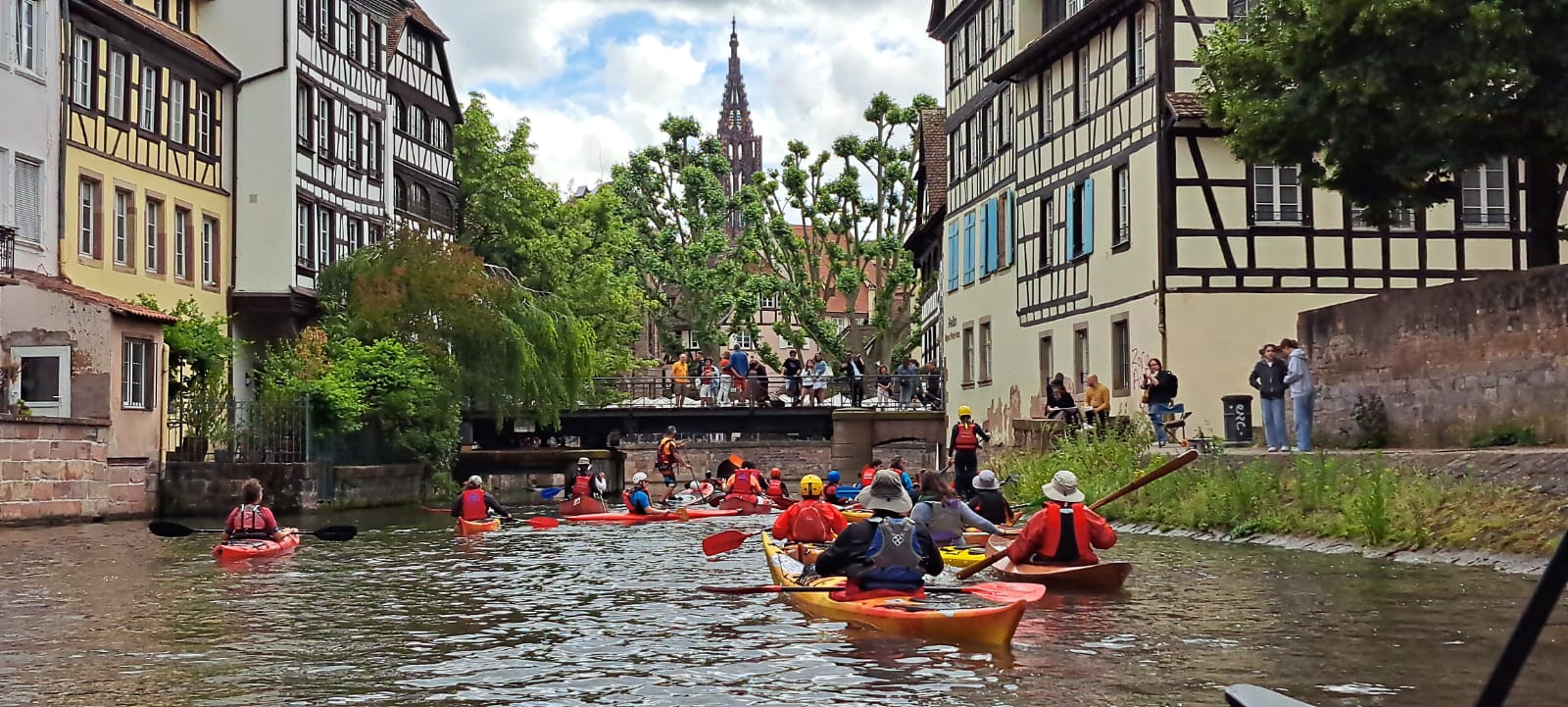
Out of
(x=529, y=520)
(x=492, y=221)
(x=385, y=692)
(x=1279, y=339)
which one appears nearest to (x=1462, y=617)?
(x=385, y=692)

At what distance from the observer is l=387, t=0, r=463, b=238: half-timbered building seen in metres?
49.7

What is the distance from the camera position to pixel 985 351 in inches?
1681

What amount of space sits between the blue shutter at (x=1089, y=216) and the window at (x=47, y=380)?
17736 millimetres

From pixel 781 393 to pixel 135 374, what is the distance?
2515 cm

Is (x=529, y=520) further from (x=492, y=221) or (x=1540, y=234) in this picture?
(x=492, y=221)

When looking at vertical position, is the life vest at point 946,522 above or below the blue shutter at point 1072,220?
below

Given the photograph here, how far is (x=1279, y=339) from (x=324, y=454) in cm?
1781

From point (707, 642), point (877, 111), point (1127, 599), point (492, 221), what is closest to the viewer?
point (707, 642)

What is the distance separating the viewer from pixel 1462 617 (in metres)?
13.2

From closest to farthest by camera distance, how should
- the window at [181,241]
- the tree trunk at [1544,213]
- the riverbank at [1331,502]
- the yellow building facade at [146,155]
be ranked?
the riverbank at [1331,502] < the tree trunk at [1544,213] < the yellow building facade at [146,155] < the window at [181,241]

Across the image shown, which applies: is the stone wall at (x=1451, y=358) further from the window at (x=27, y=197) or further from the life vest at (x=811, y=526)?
the window at (x=27, y=197)

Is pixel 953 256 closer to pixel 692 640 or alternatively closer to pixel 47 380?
pixel 47 380

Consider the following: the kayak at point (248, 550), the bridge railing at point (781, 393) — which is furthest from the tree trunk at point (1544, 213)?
the bridge railing at point (781, 393)

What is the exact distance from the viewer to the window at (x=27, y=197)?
3195cm
